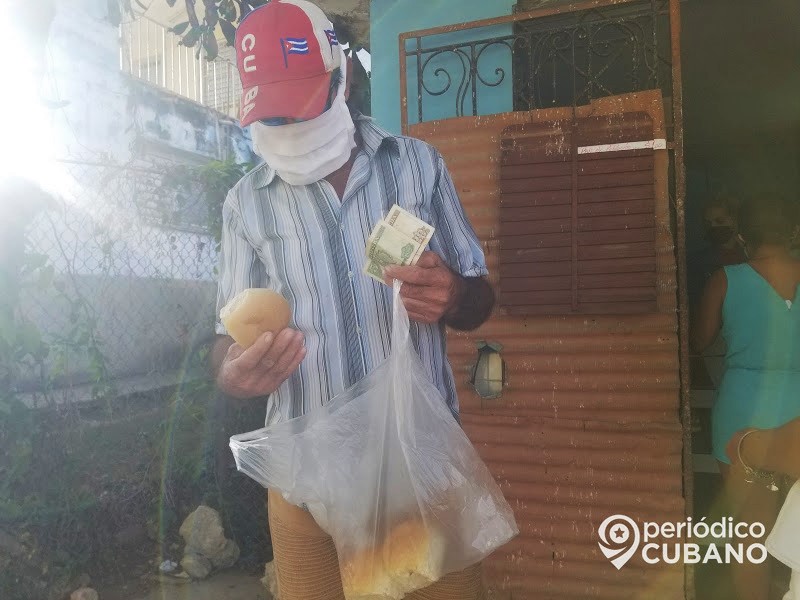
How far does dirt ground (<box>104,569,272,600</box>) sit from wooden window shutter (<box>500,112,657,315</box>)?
1.70 meters

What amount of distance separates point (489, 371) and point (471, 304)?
116 cm

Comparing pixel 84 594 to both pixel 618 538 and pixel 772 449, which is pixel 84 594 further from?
pixel 772 449

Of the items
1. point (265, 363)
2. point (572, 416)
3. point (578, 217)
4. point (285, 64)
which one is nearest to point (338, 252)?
point (265, 363)

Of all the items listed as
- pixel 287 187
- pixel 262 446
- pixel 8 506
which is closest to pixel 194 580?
pixel 8 506

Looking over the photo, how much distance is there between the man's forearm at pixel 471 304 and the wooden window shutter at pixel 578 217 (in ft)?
3.05

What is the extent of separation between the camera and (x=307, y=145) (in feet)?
5.01

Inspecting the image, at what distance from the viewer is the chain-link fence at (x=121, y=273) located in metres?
2.92

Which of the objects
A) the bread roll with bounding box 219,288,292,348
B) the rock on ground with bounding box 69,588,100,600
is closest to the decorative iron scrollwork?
the bread roll with bounding box 219,288,292,348

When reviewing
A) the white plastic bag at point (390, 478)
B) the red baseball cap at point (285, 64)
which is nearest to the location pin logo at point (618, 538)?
the white plastic bag at point (390, 478)

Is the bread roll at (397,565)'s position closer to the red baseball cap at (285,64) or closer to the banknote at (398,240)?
the banknote at (398,240)

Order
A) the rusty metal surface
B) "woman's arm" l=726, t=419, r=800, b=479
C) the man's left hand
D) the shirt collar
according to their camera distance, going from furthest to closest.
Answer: the rusty metal surface < the shirt collar < the man's left hand < "woman's arm" l=726, t=419, r=800, b=479

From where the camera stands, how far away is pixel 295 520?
1467 mm

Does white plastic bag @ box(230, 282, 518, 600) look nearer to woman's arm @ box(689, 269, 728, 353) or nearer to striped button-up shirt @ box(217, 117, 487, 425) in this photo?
striped button-up shirt @ box(217, 117, 487, 425)

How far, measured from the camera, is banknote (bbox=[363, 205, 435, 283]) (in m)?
1.36
